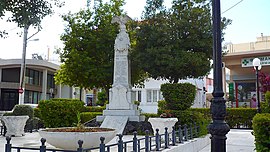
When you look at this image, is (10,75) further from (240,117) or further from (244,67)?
(240,117)

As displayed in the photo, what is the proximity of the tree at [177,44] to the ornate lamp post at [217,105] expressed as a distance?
10.1 meters

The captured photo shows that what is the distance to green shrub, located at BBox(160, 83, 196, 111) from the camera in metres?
14.0

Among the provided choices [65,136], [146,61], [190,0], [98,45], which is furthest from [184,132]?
[98,45]

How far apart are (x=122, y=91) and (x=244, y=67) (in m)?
14.4

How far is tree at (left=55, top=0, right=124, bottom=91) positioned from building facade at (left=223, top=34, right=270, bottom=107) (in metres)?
9.84

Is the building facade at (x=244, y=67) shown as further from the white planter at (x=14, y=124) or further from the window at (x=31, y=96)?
the window at (x=31, y=96)

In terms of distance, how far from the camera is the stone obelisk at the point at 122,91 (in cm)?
1526

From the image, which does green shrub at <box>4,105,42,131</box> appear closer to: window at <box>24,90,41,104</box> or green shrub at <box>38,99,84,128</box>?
green shrub at <box>38,99,84,128</box>

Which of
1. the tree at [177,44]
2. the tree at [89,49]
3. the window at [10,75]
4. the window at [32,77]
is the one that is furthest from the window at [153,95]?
the window at [10,75]

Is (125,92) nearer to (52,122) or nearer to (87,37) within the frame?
(52,122)

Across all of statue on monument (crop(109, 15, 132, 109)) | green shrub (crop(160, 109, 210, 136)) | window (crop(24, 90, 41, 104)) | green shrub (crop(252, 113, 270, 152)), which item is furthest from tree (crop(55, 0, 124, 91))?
window (crop(24, 90, 41, 104))

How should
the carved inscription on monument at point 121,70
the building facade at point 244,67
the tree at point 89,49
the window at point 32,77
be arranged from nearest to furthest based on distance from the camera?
1. the carved inscription on monument at point 121,70
2. the tree at point 89,49
3. the building facade at point 244,67
4. the window at point 32,77

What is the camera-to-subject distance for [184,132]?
10.5 metres

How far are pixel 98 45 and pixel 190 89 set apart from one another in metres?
9.38
